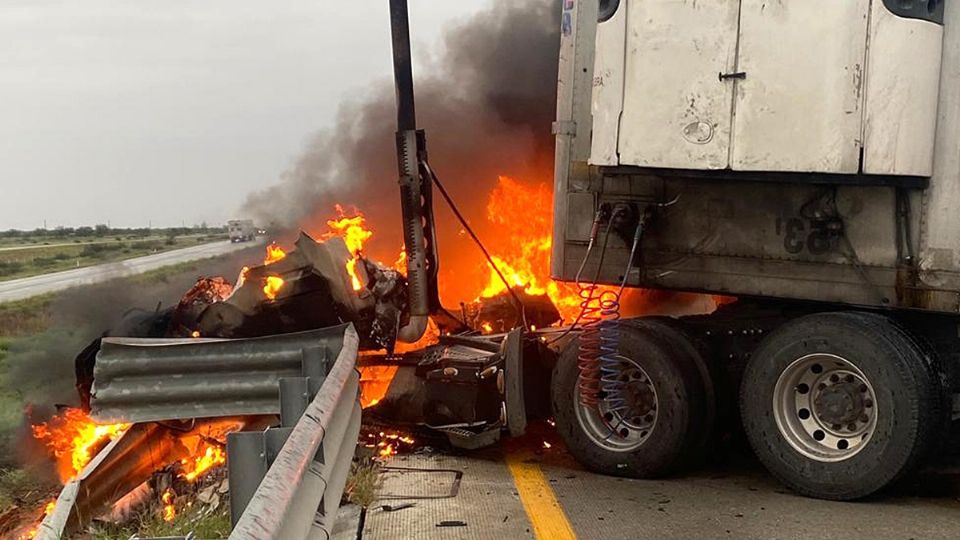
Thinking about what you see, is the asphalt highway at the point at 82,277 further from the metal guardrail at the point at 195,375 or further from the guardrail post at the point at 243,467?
the guardrail post at the point at 243,467

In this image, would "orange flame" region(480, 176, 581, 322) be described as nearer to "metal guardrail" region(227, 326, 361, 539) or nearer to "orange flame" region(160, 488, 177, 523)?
"orange flame" region(160, 488, 177, 523)

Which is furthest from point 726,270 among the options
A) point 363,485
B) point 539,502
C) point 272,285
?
point 272,285

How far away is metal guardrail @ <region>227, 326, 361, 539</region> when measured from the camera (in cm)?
246

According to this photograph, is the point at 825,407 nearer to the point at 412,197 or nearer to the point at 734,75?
the point at 734,75

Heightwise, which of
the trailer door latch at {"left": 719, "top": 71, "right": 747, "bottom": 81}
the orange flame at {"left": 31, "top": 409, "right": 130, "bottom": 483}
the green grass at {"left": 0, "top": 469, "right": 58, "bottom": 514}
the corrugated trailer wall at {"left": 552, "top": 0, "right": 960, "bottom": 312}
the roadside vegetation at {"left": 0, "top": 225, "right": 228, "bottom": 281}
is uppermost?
the trailer door latch at {"left": 719, "top": 71, "right": 747, "bottom": 81}

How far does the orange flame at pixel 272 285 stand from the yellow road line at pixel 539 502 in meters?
2.10

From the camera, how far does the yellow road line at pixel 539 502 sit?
4.59 m

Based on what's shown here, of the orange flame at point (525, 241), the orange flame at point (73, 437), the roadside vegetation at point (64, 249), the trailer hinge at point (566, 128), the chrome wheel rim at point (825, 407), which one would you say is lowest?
the roadside vegetation at point (64, 249)

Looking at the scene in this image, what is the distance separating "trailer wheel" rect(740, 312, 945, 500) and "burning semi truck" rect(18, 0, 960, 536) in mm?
12

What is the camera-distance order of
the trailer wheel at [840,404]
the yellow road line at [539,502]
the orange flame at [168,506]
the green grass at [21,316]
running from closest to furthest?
the yellow road line at [539,502] → the trailer wheel at [840,404] → the orange flame at [168,506] → the green grass at [21,316]

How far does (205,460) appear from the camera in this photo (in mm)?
6238

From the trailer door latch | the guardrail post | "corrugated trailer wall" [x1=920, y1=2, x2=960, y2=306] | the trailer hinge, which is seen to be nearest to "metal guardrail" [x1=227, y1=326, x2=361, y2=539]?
the guardrail post

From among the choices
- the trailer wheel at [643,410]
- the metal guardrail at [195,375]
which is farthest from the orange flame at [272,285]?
the trailer wheel at [643,410]

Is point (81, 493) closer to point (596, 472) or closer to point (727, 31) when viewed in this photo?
point (596, 472)
